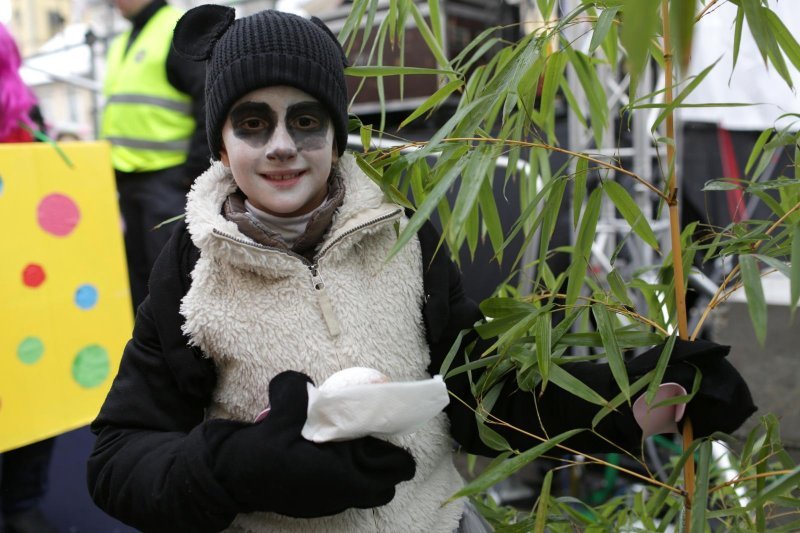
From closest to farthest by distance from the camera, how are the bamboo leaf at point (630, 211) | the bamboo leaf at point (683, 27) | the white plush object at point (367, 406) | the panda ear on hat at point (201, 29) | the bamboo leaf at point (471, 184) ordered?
1. the bamboo leaf at point (683, 27)
2. the bamboo leaf at point (471, 184)
3. the white plush object at point (367, 406)
4. the bamboo leaf at point (630, 211)
5. the panda ear on hat at point (201, 29)

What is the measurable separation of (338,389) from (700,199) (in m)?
3.70

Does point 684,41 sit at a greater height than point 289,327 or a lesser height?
greater

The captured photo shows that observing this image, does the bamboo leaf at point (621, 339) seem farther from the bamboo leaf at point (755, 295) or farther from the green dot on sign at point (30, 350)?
the green dot on sign at point (30, 350)

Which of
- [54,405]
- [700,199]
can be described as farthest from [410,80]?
[54,405]

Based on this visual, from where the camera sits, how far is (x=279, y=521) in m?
1.16

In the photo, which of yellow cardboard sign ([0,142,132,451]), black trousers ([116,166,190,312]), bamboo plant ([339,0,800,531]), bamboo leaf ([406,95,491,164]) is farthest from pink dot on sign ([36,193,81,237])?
bamboo leaf ([406,95,491,164])

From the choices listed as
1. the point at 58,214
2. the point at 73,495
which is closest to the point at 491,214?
the point at 58,214

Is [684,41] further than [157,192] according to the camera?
No

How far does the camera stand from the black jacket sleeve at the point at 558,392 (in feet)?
3.72

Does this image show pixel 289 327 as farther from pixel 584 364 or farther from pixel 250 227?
pixel 584 364

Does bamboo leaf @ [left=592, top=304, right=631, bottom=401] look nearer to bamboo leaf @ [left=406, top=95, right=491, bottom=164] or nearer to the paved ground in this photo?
bamboo leaf @ [left=406, top=95, right=491, bottom=164]

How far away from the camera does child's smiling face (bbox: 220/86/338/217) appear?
1161 mm

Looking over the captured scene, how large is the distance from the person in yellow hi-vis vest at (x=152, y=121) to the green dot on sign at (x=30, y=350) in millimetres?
493

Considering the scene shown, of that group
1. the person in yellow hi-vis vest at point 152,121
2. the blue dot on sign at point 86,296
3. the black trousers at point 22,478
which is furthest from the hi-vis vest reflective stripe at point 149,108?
the black trousers at point 22,478
